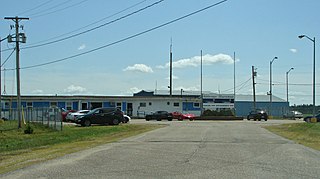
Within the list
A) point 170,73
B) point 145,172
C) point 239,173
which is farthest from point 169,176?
point 170,73

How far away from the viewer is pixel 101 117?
40062 mm

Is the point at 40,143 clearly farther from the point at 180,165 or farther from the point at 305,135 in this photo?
the point at 305,135

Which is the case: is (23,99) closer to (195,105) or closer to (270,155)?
(195,105)

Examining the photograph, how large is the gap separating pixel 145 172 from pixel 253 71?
66.4 meters

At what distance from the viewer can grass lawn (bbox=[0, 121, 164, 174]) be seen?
52.3ft

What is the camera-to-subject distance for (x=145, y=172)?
40.1 feet

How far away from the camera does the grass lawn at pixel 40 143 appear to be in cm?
1593

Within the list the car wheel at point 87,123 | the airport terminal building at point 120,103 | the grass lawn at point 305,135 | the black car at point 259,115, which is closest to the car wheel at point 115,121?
the car wheel at point 87,123

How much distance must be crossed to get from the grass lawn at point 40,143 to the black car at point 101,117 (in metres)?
5.20

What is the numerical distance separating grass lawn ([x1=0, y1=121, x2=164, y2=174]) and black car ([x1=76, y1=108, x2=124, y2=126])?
520 centimetres

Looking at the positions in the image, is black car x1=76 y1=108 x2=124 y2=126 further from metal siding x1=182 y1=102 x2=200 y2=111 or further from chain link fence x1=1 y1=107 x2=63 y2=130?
metal siding x1=182 y1=102 x2=200 y2=111

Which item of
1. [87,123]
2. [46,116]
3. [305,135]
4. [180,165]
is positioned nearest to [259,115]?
[87,123]

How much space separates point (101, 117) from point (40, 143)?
16.4 meters

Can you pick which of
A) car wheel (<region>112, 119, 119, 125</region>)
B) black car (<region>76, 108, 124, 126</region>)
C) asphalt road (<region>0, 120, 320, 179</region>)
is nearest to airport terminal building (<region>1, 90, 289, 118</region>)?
car wheel (<region>112, 119, 119, 125</region>)
